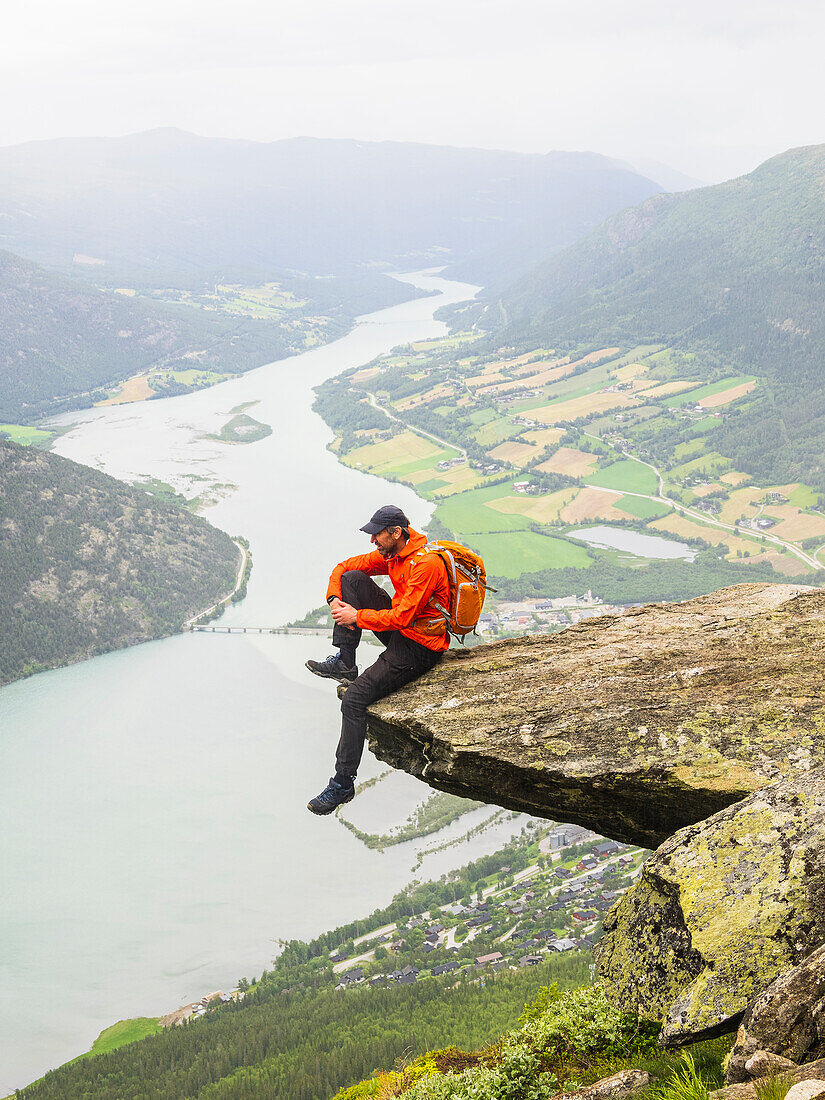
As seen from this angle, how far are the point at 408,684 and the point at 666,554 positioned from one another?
301 ft

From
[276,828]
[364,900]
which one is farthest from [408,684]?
[276,828]

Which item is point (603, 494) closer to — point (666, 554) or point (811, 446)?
point (666, 554)

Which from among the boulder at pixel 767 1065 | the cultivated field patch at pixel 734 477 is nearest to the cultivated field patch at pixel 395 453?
the cultivated field patch at pixel 734 477

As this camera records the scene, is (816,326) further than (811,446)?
Yes

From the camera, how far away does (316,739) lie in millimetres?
63781

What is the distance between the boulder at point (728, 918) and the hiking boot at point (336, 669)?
4.69 metres

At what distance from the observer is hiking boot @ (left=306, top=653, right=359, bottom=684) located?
1013 cm

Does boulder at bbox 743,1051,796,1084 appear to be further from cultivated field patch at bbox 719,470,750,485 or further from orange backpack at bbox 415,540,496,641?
cultivated field patch at bbox 719,470,750,485

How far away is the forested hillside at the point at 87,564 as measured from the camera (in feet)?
269

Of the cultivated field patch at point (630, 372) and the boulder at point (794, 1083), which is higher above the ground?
the boulder at point (794, 1083)

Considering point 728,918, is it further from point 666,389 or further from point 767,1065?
point 666,389

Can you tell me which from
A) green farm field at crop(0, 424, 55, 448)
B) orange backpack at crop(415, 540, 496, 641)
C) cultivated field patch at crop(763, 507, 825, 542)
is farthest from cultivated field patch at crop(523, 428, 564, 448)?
orange backpack at crop(415, 540, 496, 641)

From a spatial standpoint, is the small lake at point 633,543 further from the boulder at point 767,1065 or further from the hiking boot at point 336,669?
the boulder at point 767,1065

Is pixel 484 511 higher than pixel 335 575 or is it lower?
lower
